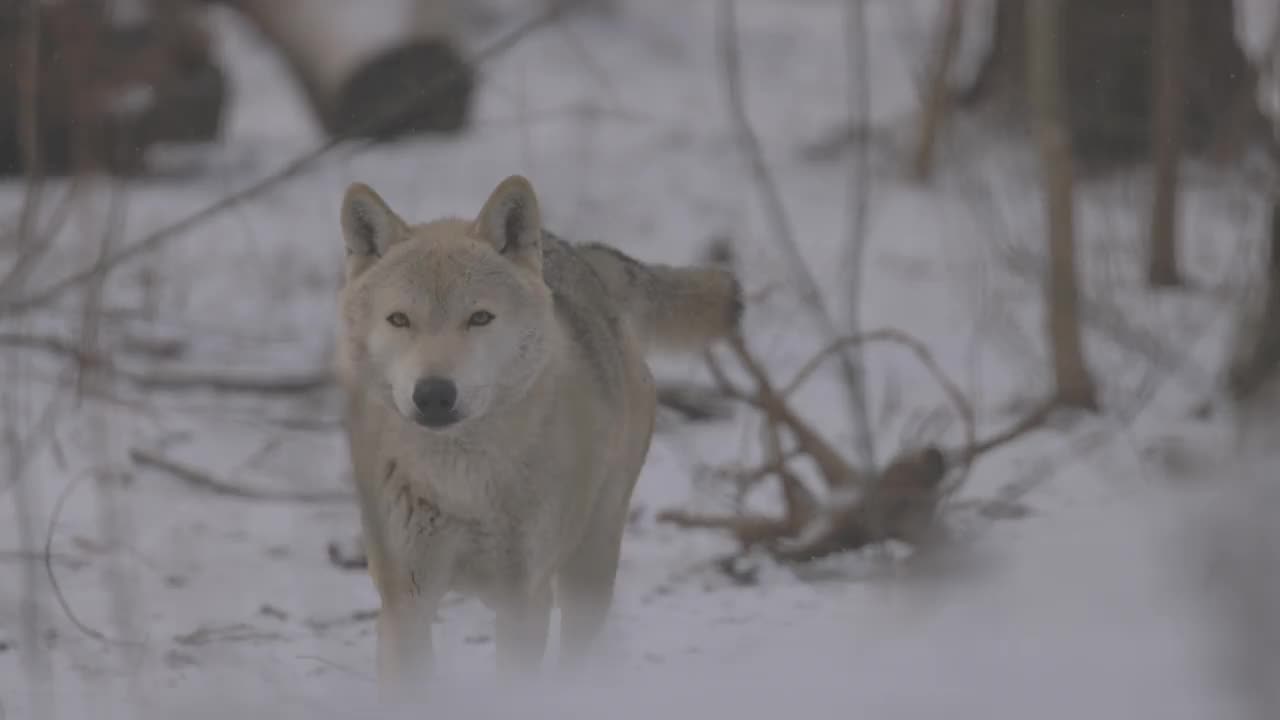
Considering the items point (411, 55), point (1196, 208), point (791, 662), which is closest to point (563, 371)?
point (791, 662)

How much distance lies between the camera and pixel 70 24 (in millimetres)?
4340

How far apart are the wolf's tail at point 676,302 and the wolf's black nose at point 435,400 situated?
4.35 ft

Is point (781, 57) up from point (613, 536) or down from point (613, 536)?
up

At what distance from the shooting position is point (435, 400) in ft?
11.0

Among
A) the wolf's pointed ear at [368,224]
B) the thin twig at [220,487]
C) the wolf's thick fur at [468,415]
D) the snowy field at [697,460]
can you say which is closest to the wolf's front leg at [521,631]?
the wolf's thick fur at [468,415]

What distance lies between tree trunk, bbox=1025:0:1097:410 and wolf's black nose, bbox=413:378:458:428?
10.8 ft

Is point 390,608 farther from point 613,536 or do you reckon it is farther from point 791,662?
point 791,662

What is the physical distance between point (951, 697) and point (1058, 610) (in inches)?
16.9

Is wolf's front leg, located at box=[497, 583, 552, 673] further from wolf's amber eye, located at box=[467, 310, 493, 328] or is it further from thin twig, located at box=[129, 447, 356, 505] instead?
thin twig, located at box=[129, 447, 356, 505]

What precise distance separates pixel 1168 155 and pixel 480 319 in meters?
5.21

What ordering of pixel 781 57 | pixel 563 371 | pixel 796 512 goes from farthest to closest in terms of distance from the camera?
pixel 781 57
pixel 796 512
pixel 563 371

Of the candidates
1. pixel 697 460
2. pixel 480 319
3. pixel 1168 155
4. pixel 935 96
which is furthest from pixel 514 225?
pixel 935 96

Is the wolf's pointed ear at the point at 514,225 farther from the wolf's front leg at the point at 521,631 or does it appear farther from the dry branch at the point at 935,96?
the dry branch at the point at 935,96

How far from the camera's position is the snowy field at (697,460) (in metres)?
2.27
